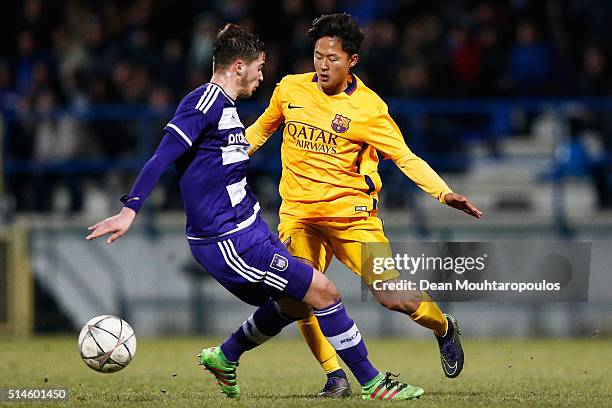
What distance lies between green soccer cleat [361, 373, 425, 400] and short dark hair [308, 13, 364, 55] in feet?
6.58

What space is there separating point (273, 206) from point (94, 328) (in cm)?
619

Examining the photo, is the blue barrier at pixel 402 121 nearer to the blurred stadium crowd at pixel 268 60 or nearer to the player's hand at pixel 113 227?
the blurred stadium crowd at pixel 268 60

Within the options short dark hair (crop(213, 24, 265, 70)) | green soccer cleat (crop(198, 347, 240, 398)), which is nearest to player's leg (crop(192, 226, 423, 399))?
green soccer cleat (crop(198, 347, 240, 398))

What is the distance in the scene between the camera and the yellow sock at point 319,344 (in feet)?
23.8

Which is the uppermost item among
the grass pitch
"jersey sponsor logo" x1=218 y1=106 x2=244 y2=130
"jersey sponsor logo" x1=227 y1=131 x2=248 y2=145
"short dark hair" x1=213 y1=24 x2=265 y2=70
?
"short dark hair" x1=213 y1=24 x2=265 y2=70

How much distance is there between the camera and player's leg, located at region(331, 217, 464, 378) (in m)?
7.05

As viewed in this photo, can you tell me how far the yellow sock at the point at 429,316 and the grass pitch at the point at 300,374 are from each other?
1.39 feet

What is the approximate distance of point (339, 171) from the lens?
7215 millimetres

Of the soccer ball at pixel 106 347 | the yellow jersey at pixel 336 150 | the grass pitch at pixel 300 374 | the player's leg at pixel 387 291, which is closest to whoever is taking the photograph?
the grass pitch at pixel 300 374

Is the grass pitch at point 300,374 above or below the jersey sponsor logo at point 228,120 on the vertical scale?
below

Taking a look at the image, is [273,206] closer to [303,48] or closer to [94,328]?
[303,48]

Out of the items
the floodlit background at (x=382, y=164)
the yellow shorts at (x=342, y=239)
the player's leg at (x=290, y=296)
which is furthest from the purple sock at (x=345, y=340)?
the floodlit background at (x=382, y=164)

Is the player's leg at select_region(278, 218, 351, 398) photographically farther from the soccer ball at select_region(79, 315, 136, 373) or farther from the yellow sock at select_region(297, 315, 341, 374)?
the soccer ball at select_region(79, 315, 136, 373)

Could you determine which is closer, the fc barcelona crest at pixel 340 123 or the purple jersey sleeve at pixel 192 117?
the purple jersey sleeve at pixel 192 117
